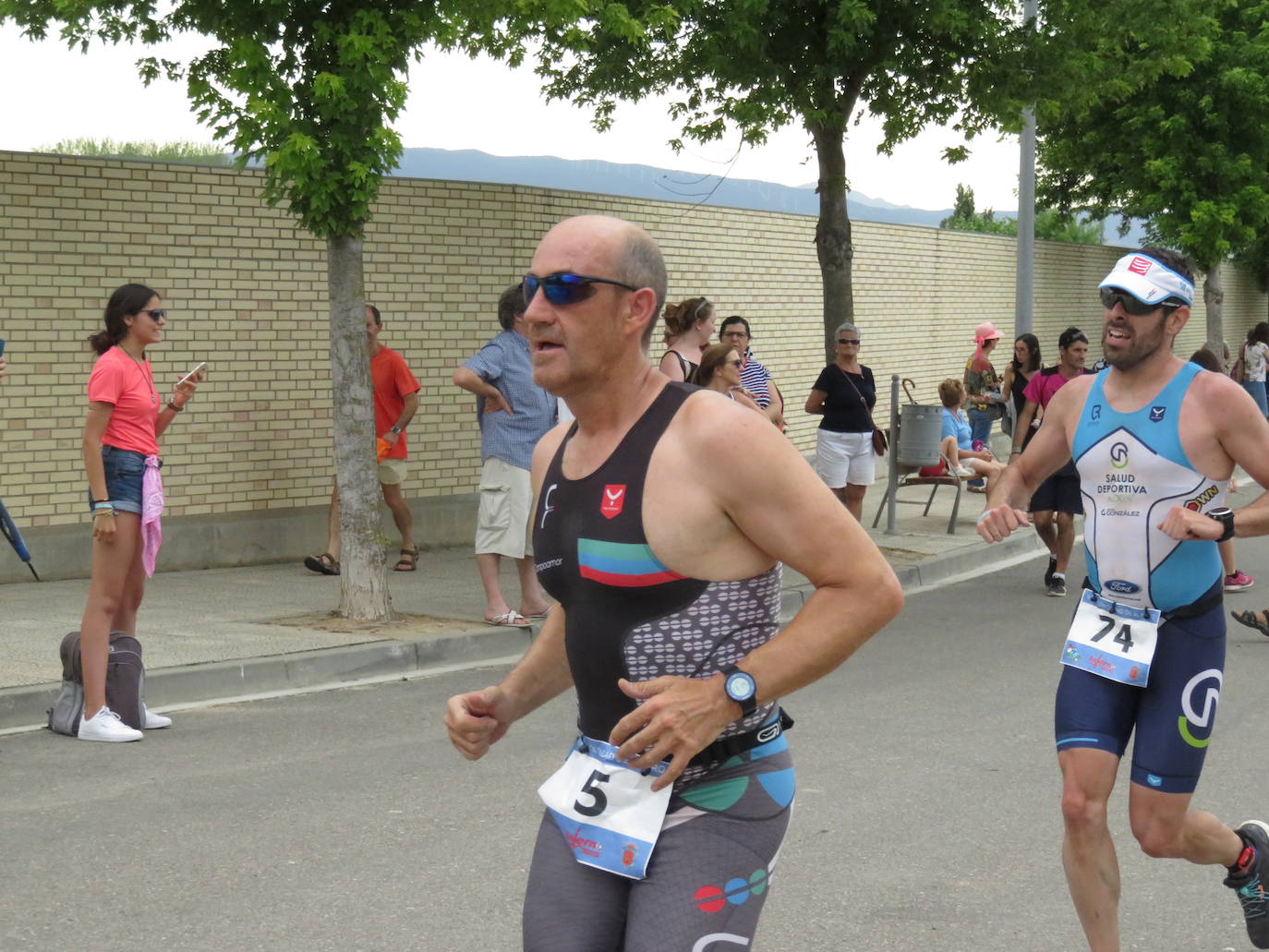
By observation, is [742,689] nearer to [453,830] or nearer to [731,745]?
[731,745]

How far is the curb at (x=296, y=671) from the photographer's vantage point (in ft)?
25.5

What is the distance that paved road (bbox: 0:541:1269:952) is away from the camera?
4.99m

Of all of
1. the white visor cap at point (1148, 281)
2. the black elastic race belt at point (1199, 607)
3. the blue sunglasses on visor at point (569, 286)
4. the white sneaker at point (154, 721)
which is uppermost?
the white visor cap at point (1148, 281)

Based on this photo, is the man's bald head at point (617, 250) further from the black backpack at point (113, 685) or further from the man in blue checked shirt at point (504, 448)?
the man in blue checked shirt at point (504, 448)

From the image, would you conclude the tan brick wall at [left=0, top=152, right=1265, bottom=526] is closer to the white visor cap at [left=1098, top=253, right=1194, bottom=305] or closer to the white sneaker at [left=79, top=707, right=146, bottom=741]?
the white sneaker at [left=79, top=707, right=146, bottom=741]

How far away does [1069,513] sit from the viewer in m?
12.1

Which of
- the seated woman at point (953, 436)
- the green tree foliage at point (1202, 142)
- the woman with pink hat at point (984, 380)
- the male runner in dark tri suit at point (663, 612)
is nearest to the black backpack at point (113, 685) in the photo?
the male runner in dark tri suit at point (663, 612)

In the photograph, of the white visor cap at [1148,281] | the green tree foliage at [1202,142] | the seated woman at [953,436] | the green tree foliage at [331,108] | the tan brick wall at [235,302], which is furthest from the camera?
the green tree foliage at [1202,142]

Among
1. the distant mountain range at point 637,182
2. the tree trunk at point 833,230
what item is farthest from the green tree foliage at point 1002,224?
the tree trunk at point 833,230

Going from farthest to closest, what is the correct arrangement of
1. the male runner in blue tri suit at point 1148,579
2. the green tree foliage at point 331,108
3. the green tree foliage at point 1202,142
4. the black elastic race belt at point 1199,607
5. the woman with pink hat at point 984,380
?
the green tree foliage at point 1202,142 → the woman with pink hat at point 984,380 → the green tree foliage at point 331,108 → the black elastic race belt at point 1199,607 → the male runner in blue tri suit at point 1148,579

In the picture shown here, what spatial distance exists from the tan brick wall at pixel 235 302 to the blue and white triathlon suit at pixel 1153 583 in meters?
8.37

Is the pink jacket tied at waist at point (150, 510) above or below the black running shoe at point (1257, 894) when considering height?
above

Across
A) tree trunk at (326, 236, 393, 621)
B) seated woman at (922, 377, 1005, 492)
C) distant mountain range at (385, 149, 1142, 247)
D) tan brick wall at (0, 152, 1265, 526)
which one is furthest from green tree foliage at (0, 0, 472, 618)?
seated woman at (922, 377, 1005, 492)

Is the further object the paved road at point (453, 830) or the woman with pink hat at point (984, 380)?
the woman with pink hat at point (984, 380)
